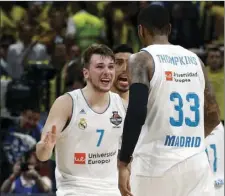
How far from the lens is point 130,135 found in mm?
6012

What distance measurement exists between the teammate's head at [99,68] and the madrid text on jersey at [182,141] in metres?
1.16

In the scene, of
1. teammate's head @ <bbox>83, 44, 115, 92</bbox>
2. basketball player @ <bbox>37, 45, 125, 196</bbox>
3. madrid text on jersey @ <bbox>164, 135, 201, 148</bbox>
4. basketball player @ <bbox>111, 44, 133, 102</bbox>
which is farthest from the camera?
basketball player @ <bbox>111, 44, 133, 102</bbox>

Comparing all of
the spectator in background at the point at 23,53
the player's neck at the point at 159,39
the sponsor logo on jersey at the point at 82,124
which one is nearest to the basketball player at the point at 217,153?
the sponsor logo on jersey at the point at 82,124

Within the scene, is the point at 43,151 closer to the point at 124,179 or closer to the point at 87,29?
the point at 124,179

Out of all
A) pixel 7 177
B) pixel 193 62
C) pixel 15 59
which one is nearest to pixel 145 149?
pixel 193 62

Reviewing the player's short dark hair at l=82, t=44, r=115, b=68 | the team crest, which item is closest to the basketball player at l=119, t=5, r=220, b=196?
the team crest

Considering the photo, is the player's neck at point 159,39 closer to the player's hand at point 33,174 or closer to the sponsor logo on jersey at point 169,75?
the sponsor logo on jersey at point 169,75

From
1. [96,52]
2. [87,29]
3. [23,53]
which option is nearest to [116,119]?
[96,52]

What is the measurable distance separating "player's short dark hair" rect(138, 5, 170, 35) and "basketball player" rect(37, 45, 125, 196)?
945mm

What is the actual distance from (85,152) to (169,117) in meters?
1.08

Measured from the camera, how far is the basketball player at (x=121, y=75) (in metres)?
8.33

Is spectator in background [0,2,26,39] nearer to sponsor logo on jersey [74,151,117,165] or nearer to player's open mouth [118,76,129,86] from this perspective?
player's open mouth [118,76,129,86]

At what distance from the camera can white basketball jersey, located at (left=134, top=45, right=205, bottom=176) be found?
6.21m

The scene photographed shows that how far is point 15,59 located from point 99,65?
22.0ft
